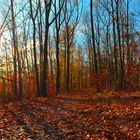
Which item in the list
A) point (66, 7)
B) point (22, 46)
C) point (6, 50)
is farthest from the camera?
point (6, 50)

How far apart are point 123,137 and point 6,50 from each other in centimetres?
4846

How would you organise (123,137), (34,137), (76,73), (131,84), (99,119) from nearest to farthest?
(123,137) → (34,137) → (99,119) → (131,84) → (76,73)

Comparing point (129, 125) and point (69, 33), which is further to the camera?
point (69, 33)

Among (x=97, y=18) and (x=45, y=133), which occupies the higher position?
(x=97, y=18)

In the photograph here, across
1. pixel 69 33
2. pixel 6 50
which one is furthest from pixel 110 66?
pixel 6 50

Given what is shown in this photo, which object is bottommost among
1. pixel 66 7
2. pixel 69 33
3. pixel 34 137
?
pixel 34 137

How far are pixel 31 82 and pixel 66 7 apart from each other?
22.7m

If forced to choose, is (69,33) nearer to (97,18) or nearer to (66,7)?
(66,7)

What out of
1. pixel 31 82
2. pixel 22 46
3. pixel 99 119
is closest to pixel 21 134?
pixel 99 119

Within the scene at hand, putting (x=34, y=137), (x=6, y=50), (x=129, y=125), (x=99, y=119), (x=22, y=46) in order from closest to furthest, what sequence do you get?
(x=34, y=137) → (x=129, y=125) → (x=99, y=119) → (x=22, y=46) → (x=6, y=50)

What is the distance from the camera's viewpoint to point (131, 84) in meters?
23.8

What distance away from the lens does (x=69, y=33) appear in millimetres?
37938

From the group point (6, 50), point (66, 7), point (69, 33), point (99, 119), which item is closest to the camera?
point (99, 119)

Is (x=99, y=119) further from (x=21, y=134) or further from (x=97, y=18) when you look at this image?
(x=97, y=18)
